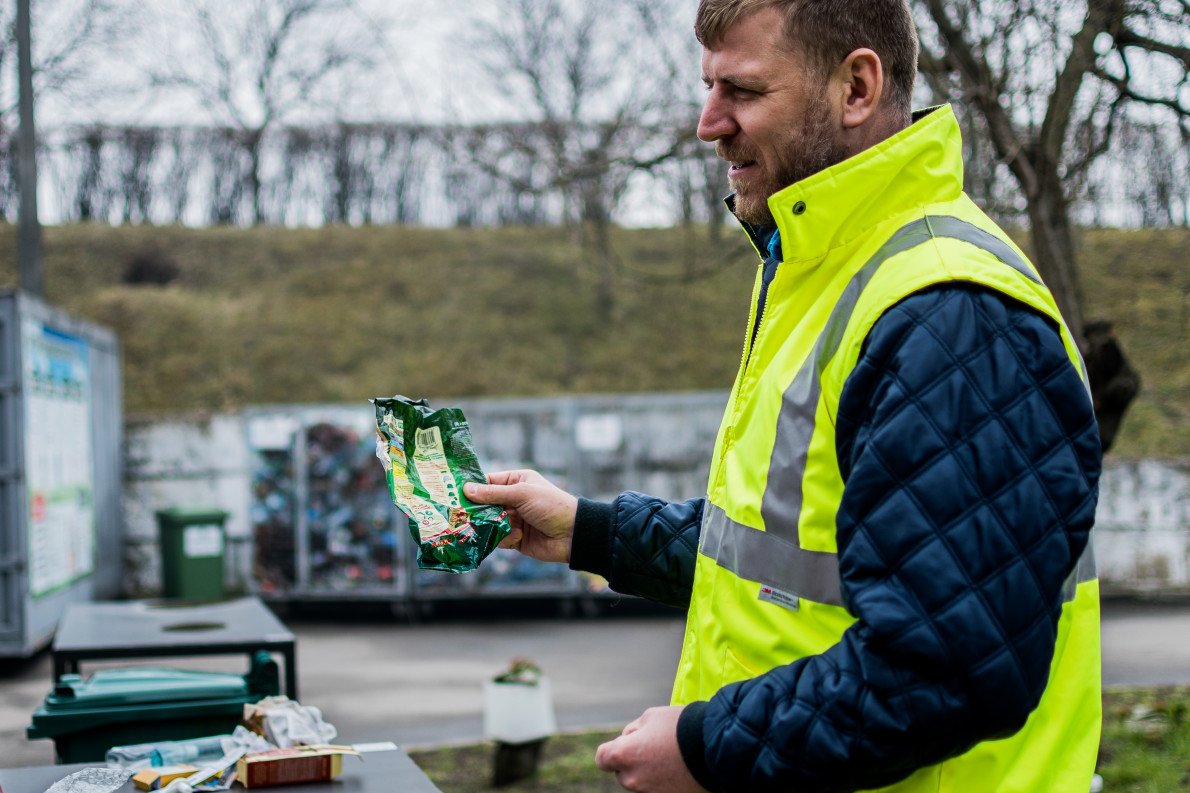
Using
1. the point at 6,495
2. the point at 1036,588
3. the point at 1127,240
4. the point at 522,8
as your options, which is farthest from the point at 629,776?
the point at 1127,240

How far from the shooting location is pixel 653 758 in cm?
163

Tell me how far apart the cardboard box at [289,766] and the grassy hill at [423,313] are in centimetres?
1463

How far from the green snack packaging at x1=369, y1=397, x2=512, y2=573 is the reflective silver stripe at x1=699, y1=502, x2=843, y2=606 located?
1.79 ft

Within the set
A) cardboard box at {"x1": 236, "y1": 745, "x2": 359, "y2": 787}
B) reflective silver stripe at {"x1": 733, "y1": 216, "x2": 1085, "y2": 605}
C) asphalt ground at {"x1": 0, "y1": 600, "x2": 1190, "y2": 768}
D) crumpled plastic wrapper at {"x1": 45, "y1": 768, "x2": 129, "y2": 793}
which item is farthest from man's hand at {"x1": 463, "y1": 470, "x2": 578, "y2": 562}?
asphalt ground at {"x1": 0, "y1": 600, "x2": 1190, "y2": 768}

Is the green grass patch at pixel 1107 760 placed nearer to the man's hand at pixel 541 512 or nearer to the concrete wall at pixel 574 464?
the man's hand at pixel 541 512

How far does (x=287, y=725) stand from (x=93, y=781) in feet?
1.66

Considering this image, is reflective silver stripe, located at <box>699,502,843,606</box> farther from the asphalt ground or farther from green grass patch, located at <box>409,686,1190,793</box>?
the asphalt ground

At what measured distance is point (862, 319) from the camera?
1.61 m

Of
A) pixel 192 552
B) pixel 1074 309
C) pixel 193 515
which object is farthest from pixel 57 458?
pixel 1074 309

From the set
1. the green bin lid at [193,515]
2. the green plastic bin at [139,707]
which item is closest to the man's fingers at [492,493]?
the green plastic bin at [139,707]

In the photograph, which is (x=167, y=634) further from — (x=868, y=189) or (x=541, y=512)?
(x=868, y=189)

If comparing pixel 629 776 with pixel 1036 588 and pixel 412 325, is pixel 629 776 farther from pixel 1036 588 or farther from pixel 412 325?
pixel 412 325

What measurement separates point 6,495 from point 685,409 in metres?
6.35

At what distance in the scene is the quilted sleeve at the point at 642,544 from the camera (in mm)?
2379
